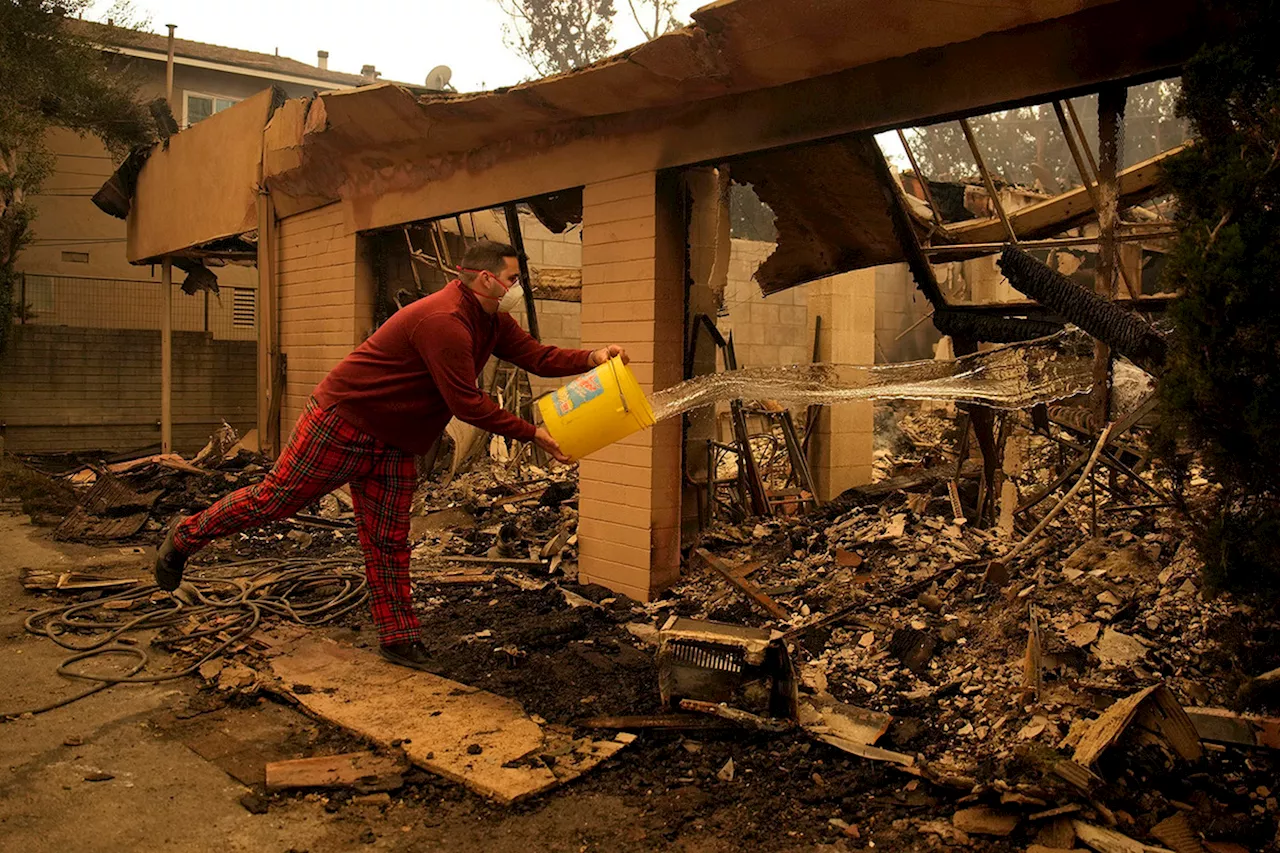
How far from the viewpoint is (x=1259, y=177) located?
2461mm

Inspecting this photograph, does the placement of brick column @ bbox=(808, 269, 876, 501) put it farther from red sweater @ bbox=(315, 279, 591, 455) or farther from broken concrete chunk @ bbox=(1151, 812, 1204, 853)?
broken concrete chunk @ bbox=(1151, 812, 1204, 853)

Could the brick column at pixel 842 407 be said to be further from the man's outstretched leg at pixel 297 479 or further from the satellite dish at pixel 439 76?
the satellite dish at pixel 439 76

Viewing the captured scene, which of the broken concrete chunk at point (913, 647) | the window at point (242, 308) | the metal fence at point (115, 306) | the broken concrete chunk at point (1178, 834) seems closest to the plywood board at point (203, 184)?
the metal fence at point (115, 306)

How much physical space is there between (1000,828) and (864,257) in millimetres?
3950

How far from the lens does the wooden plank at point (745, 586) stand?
15.0 ft

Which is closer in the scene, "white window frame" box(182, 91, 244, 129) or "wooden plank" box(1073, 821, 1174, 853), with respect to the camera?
"wooden plank" box(1073, 821, 1174, 853)

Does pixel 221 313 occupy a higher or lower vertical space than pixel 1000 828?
higher

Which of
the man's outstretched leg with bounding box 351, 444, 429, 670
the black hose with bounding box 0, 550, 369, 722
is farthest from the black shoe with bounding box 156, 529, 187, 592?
the man's outstretched leg with bounding box 351, 444, 429, 670

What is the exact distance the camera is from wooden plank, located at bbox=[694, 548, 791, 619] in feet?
15.0

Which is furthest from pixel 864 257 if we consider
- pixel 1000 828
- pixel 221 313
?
pixel 221 313

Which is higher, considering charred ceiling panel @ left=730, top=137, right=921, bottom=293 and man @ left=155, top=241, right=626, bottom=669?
charred ceiling panel @ left=730, top=137, right=921, bottom=293

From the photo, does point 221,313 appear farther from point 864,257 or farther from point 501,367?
point 864,257

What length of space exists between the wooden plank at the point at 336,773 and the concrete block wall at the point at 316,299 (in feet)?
17.2

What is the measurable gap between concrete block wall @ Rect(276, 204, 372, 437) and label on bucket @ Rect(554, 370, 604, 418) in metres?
4.62
